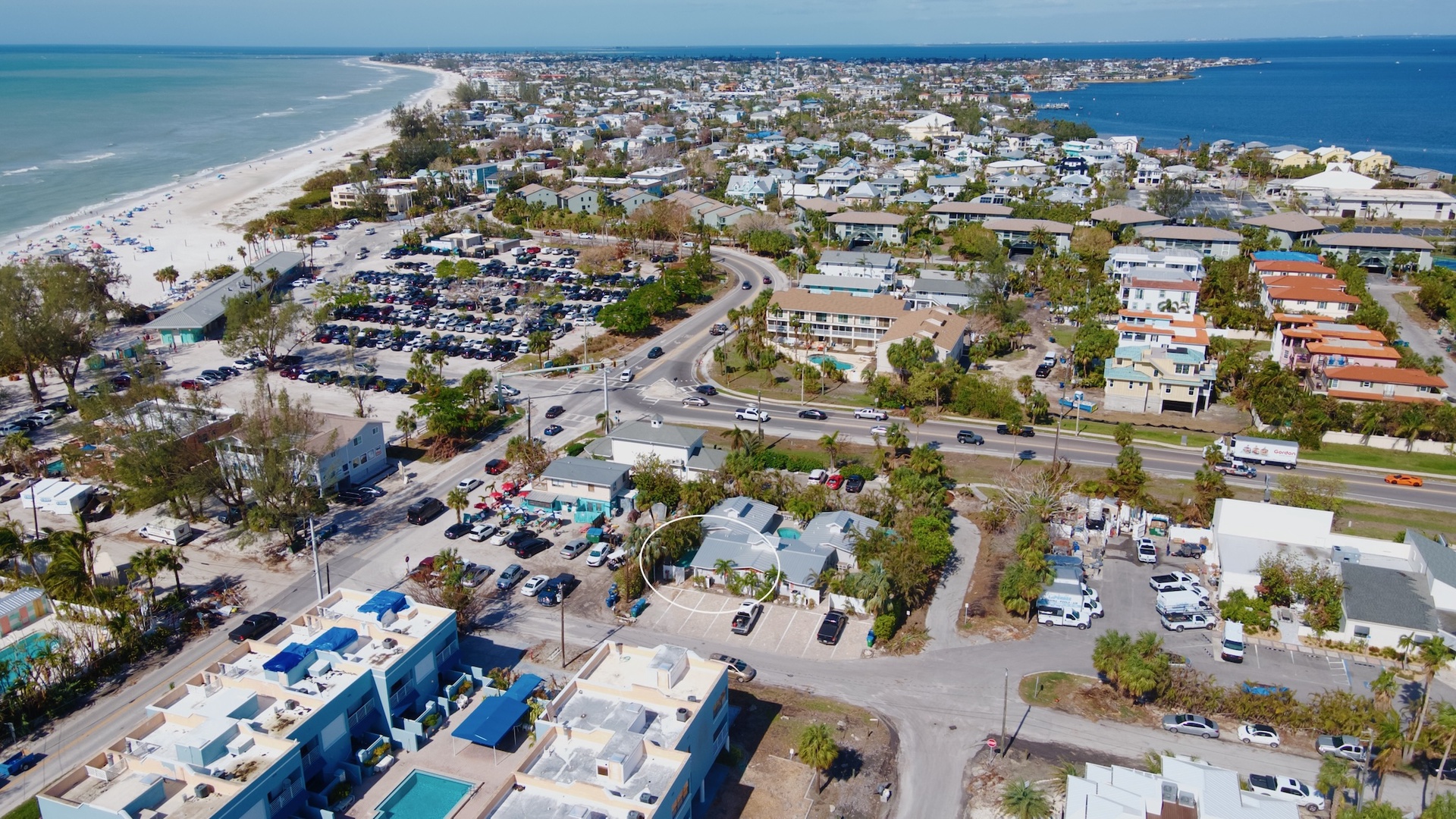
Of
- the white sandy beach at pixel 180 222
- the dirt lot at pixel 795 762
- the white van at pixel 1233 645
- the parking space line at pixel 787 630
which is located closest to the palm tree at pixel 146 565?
the dirt lot at pixel 795 762

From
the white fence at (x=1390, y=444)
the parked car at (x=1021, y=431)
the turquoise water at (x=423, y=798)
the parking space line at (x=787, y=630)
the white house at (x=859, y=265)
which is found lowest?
the turquoise water at (x=423, y=798)

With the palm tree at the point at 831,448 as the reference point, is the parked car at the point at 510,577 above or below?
below

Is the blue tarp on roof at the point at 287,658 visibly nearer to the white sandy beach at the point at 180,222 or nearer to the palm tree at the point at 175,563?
the palm tree at the point at 175,563

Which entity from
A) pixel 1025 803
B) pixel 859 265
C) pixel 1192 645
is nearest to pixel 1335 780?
pixel 1025 803

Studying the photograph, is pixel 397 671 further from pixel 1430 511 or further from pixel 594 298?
pixel 594 298

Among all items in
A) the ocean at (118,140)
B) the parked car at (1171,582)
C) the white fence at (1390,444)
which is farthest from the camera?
the ocean at (118,140)

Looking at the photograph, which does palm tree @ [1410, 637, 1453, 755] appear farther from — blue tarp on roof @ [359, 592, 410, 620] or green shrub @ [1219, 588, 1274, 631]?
blue tarp on roof @ [359, 592, 410, 620]

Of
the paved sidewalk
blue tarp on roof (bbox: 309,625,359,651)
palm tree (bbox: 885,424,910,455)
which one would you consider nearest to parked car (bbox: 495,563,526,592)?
blue tarp on roof (bbox: 309,625,359,651)

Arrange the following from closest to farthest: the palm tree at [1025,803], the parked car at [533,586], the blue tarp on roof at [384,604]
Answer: the palm tree at [1025,803] < the blue tarp on roof at [384,604] < the parked car at [533,586]
